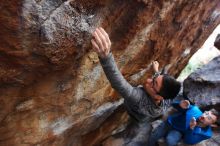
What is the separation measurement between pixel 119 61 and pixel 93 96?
547mm

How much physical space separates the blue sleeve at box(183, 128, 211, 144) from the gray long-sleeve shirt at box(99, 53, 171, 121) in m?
0.77

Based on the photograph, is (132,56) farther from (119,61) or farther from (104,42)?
(104,42)

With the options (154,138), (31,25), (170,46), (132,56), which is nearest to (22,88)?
(31,25)

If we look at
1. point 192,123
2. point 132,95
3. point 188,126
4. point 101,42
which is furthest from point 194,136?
point 101,42

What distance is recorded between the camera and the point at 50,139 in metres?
4.20

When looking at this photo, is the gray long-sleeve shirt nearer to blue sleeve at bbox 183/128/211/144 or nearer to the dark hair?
the dark hair

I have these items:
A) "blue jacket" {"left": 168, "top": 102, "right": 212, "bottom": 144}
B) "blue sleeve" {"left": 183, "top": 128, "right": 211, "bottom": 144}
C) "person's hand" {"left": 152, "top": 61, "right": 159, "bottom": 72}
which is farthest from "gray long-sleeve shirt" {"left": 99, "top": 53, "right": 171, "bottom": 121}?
"blue sleeve" {"left": 183, "top": 128, "right": 211, "bottom": 144}

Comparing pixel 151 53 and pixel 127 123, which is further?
pixel 127 123

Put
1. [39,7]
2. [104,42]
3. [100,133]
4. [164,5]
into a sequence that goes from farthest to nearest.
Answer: [100,133] < [164,5] < [104,42] < [39,7]

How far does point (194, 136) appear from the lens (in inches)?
191

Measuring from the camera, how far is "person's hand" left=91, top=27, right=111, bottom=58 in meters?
3.02

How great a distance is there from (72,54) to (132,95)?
104cm

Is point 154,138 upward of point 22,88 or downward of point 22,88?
downward

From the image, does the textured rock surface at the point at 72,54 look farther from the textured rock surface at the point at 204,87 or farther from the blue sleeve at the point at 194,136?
the blue sleeve at the point at 194,136
